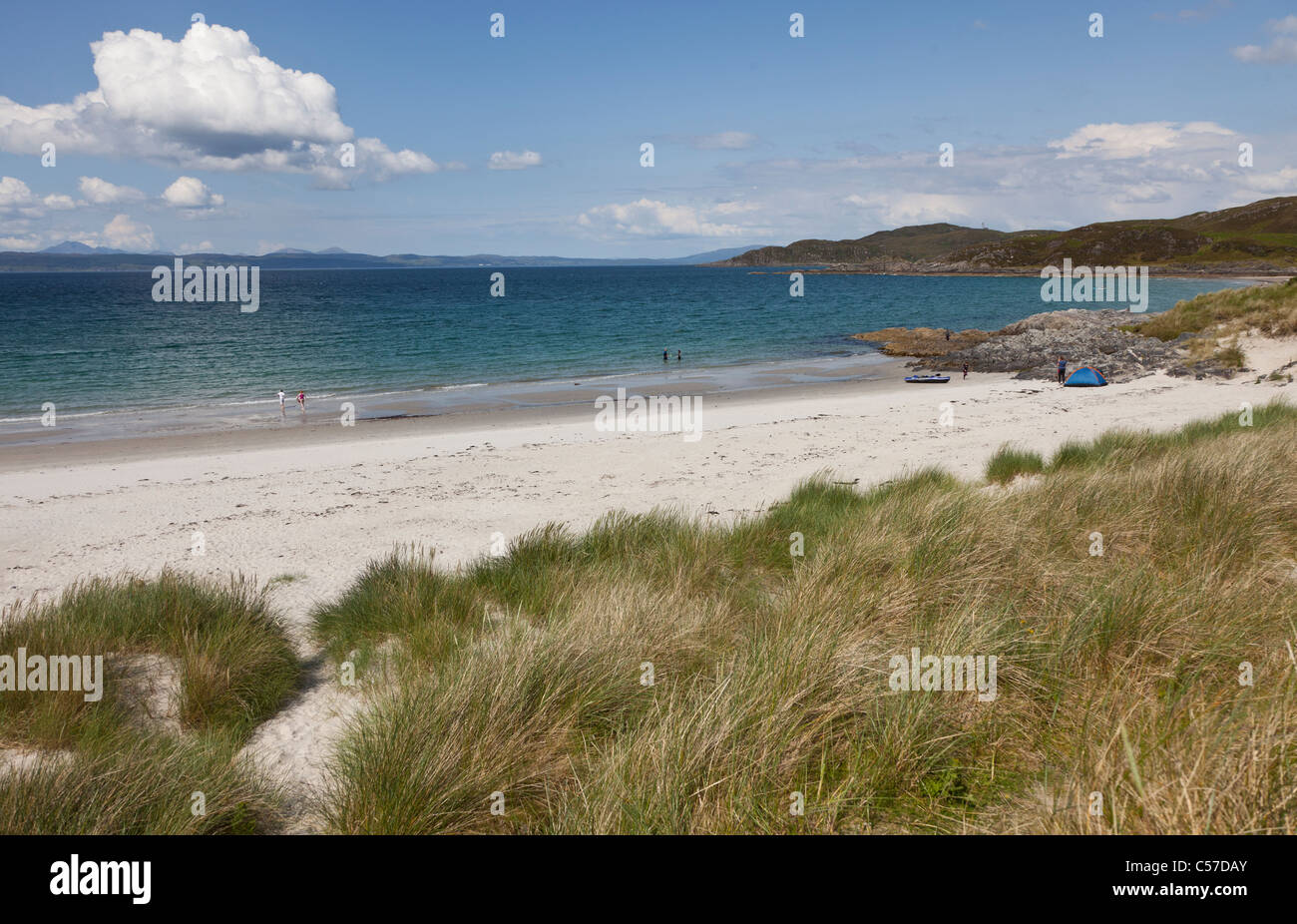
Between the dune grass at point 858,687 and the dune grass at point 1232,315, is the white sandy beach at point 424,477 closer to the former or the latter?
the dune grass at point 858,687

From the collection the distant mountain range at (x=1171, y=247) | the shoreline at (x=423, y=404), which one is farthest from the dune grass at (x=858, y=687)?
the distant mountain range at (x=1171, y=247)

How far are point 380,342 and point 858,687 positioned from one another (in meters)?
46.0

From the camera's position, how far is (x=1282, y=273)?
97188 mm

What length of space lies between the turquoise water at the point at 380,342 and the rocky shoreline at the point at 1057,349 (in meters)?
3.69

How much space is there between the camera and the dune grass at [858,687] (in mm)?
3188

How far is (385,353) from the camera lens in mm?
40406

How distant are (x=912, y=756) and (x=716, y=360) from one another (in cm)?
3498

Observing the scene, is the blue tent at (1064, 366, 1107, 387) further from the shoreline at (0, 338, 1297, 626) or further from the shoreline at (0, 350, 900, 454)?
the shoreline at (0, 350, 900, 454)

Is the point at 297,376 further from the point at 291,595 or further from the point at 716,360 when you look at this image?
the point at 291,595

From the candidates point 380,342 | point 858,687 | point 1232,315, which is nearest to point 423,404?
point 380,342

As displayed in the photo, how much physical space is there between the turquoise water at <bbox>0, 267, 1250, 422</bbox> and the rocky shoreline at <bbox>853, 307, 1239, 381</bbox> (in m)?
3.69

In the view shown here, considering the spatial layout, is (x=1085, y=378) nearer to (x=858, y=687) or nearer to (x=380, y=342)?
(x=858, y=687)

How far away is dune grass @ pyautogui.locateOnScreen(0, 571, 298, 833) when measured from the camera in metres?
3.46
